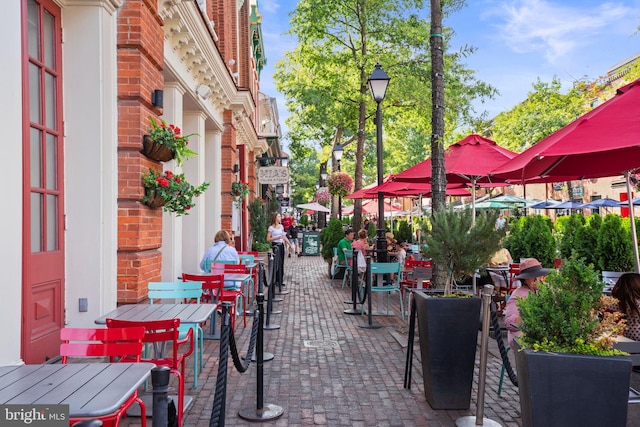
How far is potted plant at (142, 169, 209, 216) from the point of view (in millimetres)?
6617

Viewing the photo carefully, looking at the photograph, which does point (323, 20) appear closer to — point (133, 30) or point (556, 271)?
point (133, 30)

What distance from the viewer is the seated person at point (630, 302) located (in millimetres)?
4648

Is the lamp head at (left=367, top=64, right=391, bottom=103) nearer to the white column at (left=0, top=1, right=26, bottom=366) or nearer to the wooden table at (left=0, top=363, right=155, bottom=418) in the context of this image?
the white column at (left=0, top=1, right=26, bottom=366)

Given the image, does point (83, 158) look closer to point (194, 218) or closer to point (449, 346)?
point (449, 346)

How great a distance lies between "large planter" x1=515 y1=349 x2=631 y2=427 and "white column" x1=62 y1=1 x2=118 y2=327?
458 cm

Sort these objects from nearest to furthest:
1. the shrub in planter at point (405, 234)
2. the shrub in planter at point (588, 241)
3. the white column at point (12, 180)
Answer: the white column at point (12, 180)
the shrub in planter at point (588, 241)
the shrub in planter at point (405, 234)

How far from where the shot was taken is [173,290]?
6223mm

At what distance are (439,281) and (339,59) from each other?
14.4 meters

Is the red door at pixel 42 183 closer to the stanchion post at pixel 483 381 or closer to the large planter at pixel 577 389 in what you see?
the stanchion post at pixel 483 381

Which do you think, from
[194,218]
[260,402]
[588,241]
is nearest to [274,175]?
[194,218]

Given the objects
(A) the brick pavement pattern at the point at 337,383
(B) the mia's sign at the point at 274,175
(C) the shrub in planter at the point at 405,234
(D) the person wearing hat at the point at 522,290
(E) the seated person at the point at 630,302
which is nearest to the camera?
(E) the seated person at the point at 630,302

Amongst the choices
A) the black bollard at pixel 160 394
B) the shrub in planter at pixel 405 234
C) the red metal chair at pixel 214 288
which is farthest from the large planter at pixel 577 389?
the shrub in planter at pixel 405 234

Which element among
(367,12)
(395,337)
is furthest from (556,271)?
(367,12)

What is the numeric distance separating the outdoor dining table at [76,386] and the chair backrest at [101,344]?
0.16 metres
